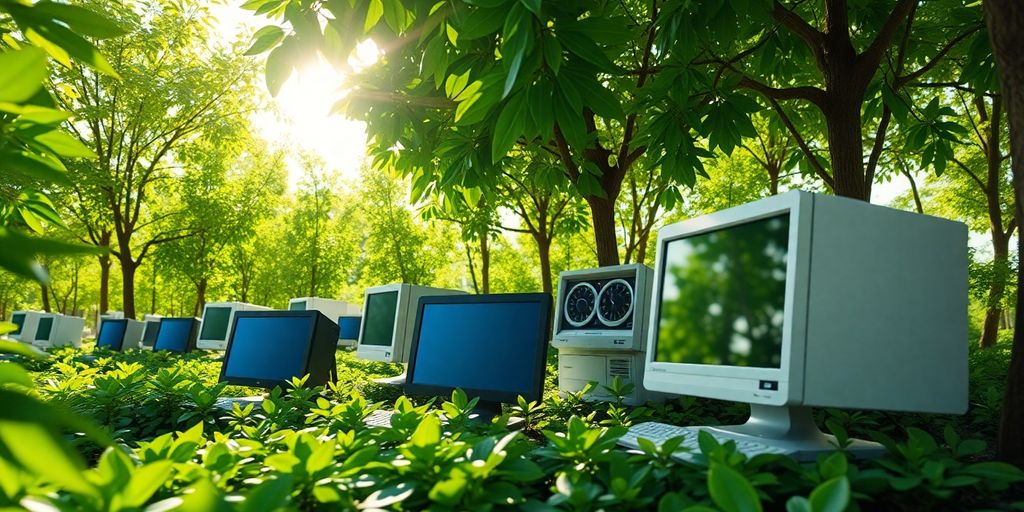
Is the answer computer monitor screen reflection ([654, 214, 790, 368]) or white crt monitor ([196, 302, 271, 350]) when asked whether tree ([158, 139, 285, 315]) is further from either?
computer monitor screen reflection ([654, 214, 790, 368])

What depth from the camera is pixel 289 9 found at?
183cm

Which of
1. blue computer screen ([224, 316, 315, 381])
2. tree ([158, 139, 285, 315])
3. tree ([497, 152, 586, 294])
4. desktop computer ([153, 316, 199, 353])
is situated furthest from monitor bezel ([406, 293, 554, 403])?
tree ([158, 139, 285, 315])

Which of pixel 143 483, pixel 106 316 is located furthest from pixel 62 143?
pixel 106 316

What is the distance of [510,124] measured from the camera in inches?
70.0

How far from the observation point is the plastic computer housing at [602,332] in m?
3.42

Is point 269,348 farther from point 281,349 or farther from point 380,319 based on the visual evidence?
point 380,319

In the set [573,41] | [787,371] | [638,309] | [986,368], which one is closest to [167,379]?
[638,309]

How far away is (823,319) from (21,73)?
6.45ft

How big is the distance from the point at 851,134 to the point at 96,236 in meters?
17.7

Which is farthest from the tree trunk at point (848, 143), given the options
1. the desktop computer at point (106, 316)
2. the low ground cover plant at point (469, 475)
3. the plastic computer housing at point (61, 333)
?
the plastic computer housing at point (61, 333)

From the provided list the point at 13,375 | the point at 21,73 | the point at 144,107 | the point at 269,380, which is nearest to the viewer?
the point at 21,73

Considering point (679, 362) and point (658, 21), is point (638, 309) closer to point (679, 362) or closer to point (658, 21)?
point (679, 362)

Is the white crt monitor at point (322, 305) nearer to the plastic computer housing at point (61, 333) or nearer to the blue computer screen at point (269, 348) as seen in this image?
the blue computer screen at point (269, 348)

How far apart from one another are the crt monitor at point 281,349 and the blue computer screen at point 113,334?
9.13 meters
